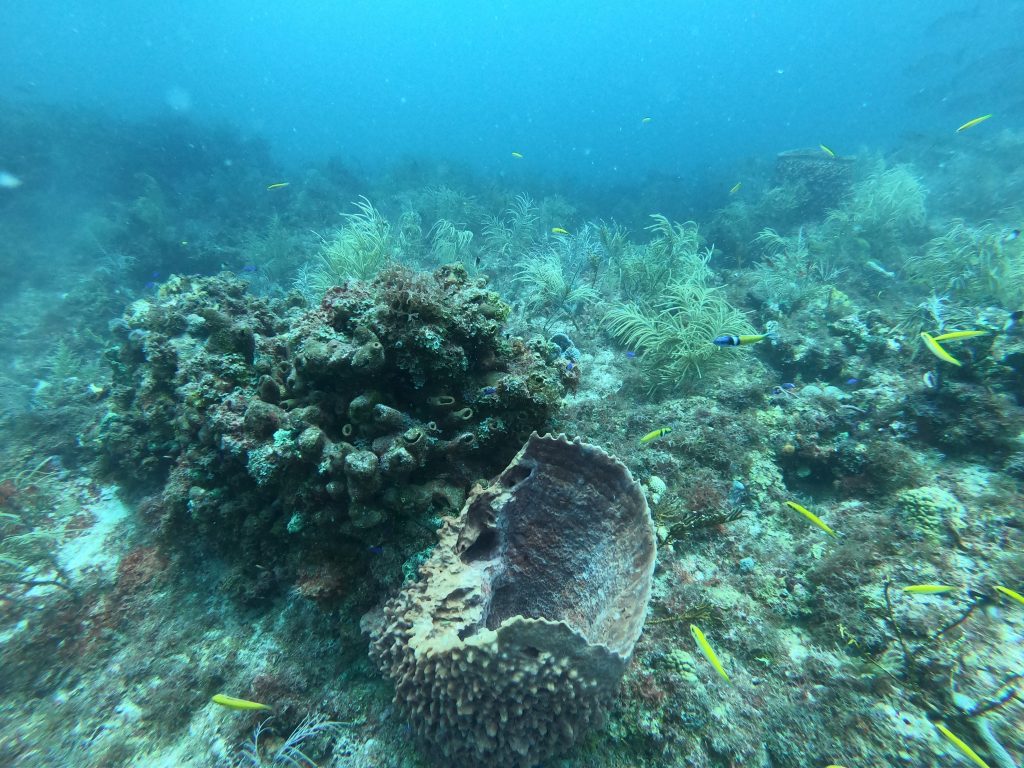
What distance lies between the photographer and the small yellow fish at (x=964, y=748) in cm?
232

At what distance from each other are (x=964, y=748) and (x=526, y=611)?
2.61 metres

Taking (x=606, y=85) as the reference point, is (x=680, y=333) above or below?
below

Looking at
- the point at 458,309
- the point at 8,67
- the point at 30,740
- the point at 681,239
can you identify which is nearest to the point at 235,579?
the point at 30,740

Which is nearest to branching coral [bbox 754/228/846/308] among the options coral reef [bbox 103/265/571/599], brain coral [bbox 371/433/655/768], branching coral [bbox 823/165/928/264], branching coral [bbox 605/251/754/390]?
branching coral [bbox 823/165/928/264]

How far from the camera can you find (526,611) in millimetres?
3064

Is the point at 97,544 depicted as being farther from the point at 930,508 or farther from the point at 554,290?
the point at 930,508

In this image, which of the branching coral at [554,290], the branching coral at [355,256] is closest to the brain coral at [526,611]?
the branching coral at [554,290]

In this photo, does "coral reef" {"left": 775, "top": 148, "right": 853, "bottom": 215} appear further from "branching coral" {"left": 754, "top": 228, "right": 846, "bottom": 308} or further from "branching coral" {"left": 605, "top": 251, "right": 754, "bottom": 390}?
"branching coral" {"left": 605, "top": 251, "right": 754, "bottom": 390}

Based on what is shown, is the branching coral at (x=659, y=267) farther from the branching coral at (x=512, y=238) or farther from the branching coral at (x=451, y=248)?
the branching coral at (x=451, y=248)

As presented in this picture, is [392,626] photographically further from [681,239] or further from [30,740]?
[681,239]

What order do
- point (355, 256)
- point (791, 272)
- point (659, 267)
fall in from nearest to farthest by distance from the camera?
point (355, 256) < point (659, 267) < point (791, 272)

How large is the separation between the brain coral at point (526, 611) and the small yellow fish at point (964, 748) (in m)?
1.91

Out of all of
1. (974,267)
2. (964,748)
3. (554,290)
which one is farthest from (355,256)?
(974,267)

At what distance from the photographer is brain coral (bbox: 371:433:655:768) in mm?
2137
